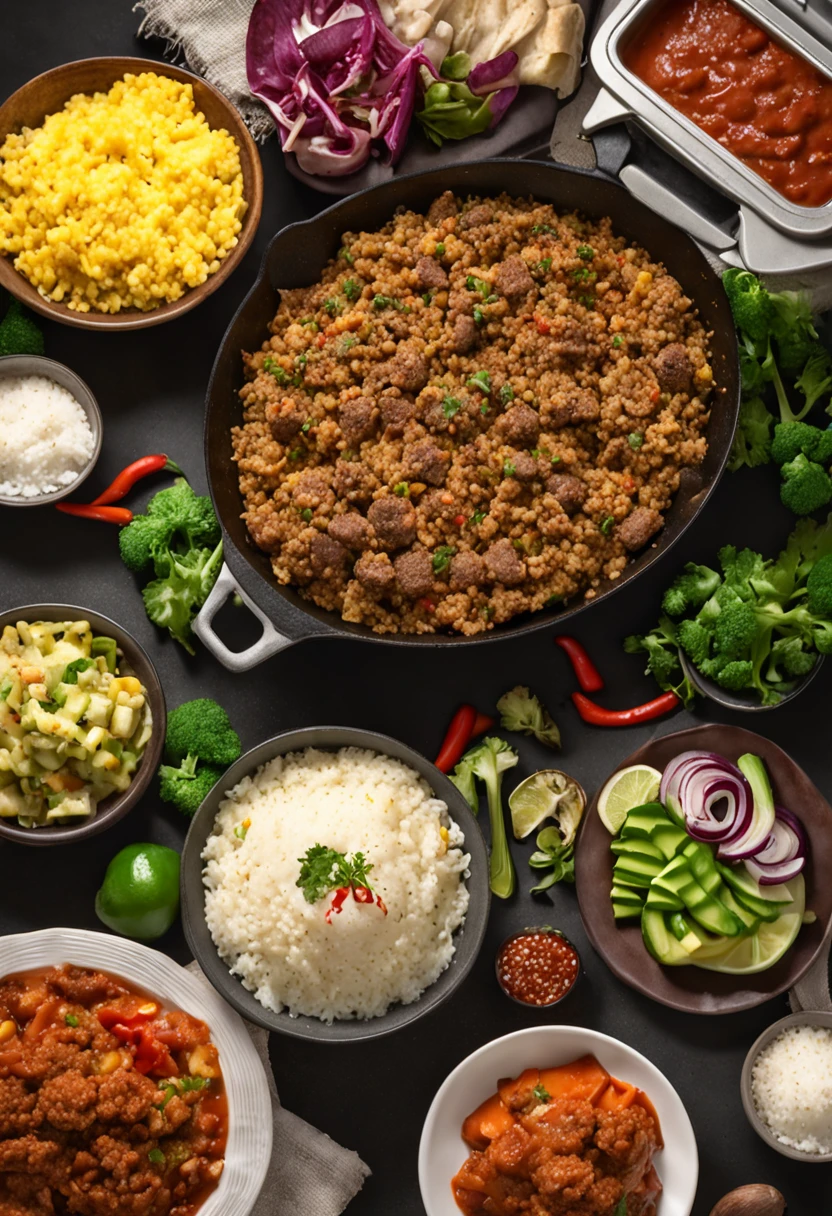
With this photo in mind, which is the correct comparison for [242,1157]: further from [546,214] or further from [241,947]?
[546,214]

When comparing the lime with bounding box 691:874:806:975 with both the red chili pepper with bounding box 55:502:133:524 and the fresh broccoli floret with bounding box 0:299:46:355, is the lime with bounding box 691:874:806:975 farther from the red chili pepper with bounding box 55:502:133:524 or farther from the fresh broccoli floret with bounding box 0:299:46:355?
the fresh broccoli floret with bounding box 0:299:46:355

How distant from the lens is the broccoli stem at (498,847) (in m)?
4.41

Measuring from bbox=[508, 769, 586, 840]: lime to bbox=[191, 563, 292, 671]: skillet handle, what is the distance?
1.14 m

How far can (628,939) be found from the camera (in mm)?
4340

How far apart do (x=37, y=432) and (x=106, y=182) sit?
981 mm

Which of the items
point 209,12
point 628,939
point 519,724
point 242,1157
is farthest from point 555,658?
point 209,12

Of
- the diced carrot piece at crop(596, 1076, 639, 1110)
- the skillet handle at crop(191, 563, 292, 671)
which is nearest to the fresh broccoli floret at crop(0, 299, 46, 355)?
the skillet handle at crop(191, 563, 292, 671)

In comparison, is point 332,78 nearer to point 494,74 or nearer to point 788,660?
point 494,74

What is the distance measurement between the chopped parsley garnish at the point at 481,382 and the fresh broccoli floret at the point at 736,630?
1239 millimetres

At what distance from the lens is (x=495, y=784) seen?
441 centimetres

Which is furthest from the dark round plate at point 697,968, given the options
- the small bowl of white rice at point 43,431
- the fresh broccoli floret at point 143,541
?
the small bowl of white rice at point 43,431

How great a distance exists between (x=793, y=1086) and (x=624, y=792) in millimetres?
1262

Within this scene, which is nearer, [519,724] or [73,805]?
[73,805]

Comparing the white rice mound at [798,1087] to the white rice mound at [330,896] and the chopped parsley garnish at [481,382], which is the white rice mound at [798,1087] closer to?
the white rice mound at [330,896]
